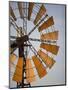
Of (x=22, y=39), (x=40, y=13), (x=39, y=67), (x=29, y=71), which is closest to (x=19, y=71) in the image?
(x=29, y=71)

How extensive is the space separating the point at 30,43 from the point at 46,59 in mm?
227

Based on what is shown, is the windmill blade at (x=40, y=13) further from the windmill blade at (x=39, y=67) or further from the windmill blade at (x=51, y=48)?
the windmill blade at (x=39, y=67)

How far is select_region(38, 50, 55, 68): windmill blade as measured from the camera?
2.34m

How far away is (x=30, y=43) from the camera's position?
231 centimetres

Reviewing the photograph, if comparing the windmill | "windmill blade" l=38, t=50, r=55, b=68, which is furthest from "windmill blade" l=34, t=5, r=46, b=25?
"windmill blade" l=38, t=50, r=55, b=68

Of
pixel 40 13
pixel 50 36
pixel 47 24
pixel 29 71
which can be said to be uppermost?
pixel 40 13

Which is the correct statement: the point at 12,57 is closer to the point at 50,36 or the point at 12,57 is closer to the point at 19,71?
the point at 19,71

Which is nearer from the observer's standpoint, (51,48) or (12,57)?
(12,57)

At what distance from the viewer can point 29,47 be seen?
2309mm

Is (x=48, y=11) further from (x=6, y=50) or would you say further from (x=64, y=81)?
(x=64, y=81)

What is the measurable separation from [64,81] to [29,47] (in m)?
0.51

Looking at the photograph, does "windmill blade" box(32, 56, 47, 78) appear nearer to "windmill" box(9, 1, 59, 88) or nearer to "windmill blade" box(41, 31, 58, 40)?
"windmill" box(9, 1, 59, 88)

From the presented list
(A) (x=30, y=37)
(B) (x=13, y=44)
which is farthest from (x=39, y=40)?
(B) (x=13, y=44)

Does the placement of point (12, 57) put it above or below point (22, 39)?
below
